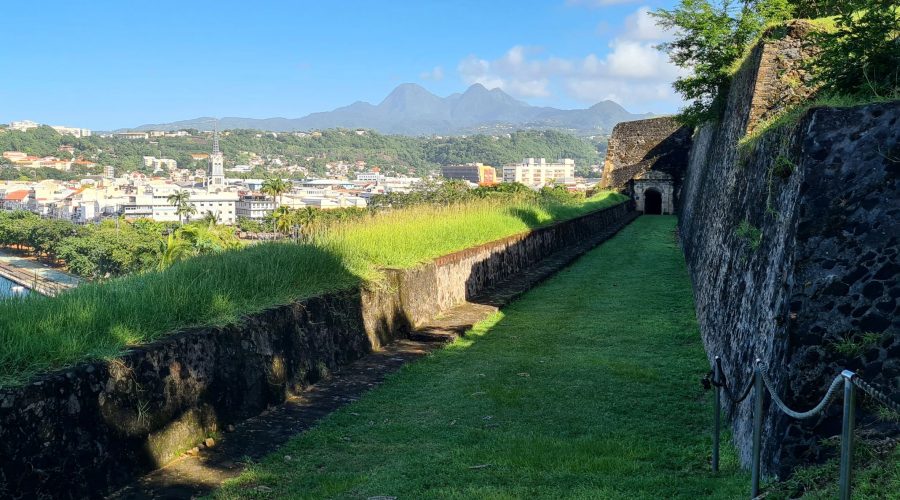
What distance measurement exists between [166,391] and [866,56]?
5.51 m

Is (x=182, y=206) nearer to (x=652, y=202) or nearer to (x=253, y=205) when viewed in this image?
(x=652, y=202)

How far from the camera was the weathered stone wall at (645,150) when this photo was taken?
4525 centimetres

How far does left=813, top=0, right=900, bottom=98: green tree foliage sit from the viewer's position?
525 centimetres

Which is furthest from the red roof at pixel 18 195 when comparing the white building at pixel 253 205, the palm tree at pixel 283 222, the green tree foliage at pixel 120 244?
the palm tree at pixel 283 222

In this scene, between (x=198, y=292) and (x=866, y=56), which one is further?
(x=198, y=292)

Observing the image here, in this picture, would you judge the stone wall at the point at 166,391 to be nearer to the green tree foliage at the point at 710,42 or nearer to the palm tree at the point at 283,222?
the palm tree at the point at 283,222

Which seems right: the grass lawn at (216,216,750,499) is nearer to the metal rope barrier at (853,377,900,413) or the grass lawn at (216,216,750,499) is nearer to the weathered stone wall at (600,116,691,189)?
the metal rope barrier at (853,377,900,413)

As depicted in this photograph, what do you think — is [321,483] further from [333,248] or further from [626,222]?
[626,222]

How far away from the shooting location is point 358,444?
5098 mm

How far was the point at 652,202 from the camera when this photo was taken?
4353 cm

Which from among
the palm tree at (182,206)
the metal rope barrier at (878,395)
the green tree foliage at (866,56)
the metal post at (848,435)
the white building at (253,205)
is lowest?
the white building at (253,205)

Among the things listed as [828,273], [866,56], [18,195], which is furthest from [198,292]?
[18,195]

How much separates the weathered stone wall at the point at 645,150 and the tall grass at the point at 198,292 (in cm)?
3638

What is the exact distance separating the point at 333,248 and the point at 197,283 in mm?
2397
